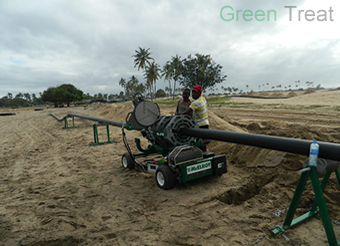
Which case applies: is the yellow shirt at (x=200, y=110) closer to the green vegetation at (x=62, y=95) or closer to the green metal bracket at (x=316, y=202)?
the green metal bracket at (x=316, y=202)

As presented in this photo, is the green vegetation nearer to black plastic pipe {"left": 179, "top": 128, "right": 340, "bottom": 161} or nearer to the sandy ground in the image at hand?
the sandy ground

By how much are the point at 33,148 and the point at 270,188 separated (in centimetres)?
936

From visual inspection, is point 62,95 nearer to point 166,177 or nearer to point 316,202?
point 166,177

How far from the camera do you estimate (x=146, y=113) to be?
506 centimetres

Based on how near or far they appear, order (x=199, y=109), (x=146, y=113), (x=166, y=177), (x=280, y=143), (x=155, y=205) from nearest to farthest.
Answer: (x=280, y=143) < (x=155, y=205) < (x=166, y=177) < (x=199, y=109) < (x=146, y=113)

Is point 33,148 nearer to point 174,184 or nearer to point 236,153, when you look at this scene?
point 174,184

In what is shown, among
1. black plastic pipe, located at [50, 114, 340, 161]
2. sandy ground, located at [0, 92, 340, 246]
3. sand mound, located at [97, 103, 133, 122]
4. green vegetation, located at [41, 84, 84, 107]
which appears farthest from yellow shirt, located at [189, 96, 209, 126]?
green vegetation, located at [41, 84, 84, 107]

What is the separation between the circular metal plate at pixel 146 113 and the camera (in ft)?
16.3

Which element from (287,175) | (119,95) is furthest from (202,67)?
(119,95)

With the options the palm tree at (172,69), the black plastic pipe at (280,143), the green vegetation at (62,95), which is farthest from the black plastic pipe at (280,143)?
the green vegetation at (62,95)

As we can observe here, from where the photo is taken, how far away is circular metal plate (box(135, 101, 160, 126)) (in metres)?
4.98

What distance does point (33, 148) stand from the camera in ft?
30.6

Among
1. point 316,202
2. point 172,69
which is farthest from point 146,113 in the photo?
point 172,69

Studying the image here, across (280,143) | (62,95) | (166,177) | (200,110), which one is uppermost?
(62,95)
